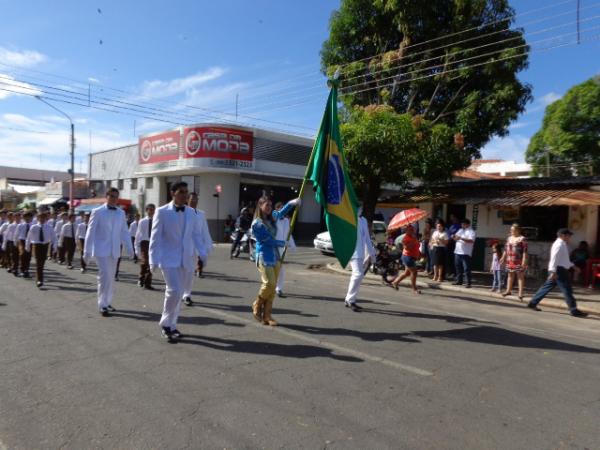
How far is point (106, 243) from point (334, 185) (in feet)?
11.9

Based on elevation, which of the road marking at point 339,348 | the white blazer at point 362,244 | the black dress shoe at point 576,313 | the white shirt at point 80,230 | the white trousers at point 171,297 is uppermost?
the white blazer at point 362,244

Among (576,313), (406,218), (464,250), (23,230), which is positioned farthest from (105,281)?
(464,250)

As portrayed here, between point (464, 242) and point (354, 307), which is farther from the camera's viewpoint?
point (464, 242)

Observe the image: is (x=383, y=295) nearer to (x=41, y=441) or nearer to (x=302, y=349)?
(x=302, y=349)

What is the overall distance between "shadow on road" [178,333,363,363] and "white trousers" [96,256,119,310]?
191 cm

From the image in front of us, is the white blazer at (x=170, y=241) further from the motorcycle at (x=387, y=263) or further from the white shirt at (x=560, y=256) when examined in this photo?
the motorcycle at (x=387, y=263)

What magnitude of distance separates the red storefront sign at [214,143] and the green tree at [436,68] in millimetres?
9002

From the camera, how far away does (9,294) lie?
861 centimetres

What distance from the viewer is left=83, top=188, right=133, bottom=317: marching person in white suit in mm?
7043

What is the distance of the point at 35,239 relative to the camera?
9930 millimetres

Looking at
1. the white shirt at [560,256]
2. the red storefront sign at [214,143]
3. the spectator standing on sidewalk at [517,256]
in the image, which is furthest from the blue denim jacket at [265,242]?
the red storefront sign at [214,143]

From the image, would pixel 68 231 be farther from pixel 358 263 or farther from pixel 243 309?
pixel 358 263

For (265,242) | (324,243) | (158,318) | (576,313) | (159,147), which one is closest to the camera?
(265,242)

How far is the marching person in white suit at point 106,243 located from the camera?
277 inches
